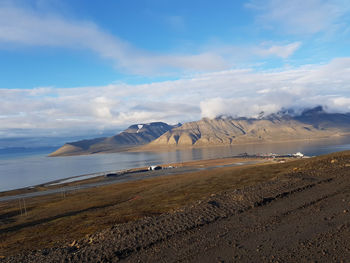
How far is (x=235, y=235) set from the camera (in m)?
15.2

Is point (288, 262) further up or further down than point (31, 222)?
further up

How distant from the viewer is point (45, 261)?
14.9 meters

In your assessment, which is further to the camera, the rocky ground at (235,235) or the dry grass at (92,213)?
the dry grass at (92,213)

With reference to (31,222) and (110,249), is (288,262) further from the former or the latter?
(31,222)

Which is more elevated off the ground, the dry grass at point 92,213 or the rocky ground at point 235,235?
the rocky ground at point 235,235

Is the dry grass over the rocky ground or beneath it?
beneath

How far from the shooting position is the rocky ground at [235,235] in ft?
42.9

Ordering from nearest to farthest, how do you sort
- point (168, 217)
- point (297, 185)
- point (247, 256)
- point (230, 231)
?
point (247, 256) < point (230, 231) < point (168, 217) < point (297, 185)

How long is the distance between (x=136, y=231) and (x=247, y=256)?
7787 millimetres

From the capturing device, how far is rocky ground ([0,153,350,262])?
42.9 feet

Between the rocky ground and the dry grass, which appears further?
the dry grass

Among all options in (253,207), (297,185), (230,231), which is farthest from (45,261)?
(297,185)

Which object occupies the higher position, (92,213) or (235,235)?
(235,235)

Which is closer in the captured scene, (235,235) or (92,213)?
(235,235)
